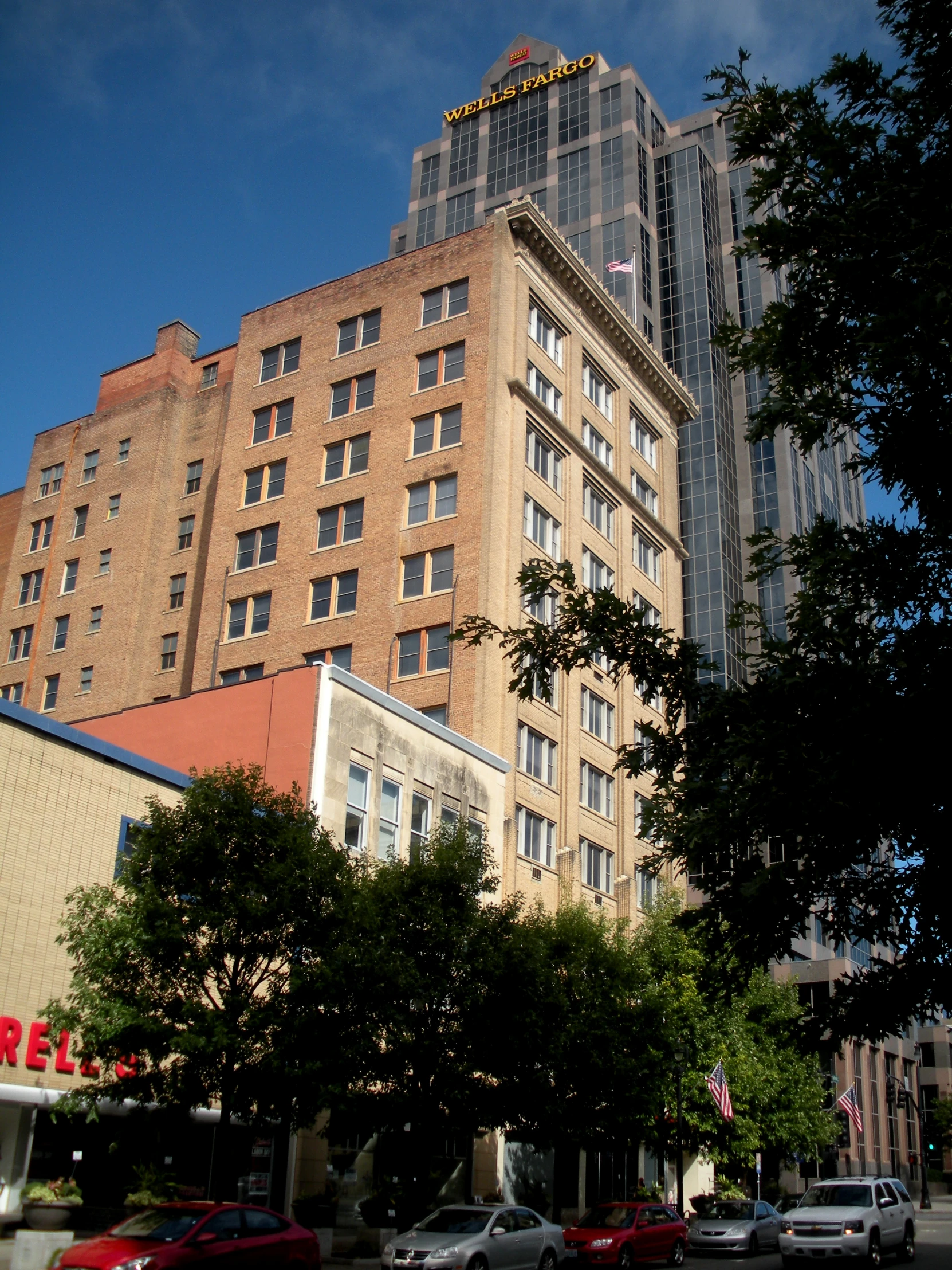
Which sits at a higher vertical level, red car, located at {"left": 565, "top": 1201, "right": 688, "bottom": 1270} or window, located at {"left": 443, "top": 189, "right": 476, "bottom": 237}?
window, located at {"left": 443, "top": 189, "right": 476, "bottom": 237}

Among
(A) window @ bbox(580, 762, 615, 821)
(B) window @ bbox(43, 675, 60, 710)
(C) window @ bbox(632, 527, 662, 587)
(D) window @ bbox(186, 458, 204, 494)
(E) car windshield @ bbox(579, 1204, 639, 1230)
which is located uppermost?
(D) window @ bbox(186, 458, 204, 494)

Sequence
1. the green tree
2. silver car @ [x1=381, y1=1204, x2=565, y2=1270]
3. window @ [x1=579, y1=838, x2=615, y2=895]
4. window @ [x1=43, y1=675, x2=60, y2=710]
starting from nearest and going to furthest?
1. silver car @ [x1=381, y1=1204, x2=565, y2=1270]
2. the green tree
3. window @ [x1=579, y1=838, x2=615, y2=895]
4. window @ [x1=43, y1=675, x2=60, y2=710]

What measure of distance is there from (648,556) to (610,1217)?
1522 inches

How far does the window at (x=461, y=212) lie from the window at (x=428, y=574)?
2880 inches

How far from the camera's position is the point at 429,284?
54.9 m

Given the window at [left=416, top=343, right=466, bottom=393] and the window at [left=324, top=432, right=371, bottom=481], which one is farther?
the window at [left=324, top=432, right=371, bottom=481]

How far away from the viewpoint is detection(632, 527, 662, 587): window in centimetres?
6019

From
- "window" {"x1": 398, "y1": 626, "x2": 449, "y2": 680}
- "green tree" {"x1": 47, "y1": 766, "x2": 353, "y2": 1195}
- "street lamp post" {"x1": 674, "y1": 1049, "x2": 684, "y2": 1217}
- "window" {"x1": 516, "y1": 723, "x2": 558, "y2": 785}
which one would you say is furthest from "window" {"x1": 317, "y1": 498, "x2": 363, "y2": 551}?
"green tree" {"x1": 47, "y1": 766, "x2": 353, "y2": 1195}

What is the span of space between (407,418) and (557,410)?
7514 millimetres

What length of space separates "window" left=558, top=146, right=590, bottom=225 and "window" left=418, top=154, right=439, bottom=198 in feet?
45.9

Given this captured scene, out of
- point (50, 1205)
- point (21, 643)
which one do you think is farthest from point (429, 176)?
point (50, 1205)

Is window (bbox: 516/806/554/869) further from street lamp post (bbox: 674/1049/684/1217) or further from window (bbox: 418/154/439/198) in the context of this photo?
window (bbox: 418/154/439/198)

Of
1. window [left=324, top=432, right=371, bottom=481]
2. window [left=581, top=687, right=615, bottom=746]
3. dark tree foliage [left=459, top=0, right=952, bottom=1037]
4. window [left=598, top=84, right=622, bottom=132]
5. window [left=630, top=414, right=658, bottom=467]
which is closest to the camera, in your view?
dark tree foliage [left=459, top=0, right=952, bottom=1037]

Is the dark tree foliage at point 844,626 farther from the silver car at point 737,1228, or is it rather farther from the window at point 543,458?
the window at point 543,458
